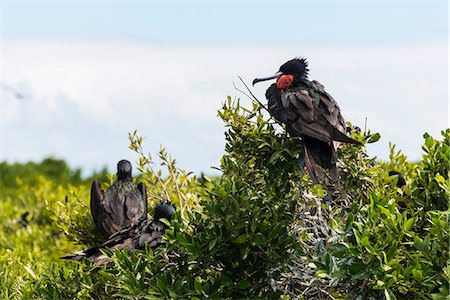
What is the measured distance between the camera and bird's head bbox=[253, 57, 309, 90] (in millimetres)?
4613

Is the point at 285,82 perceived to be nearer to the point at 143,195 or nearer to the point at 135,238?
the point at 135,238

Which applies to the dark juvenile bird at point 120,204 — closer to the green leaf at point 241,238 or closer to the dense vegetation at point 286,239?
the dense vegetation at point 286,239

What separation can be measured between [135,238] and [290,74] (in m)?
1.32

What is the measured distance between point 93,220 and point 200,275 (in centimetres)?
186

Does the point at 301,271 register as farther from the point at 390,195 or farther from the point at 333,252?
the point at 390,195

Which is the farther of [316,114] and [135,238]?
[135,238]

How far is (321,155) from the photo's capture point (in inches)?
168

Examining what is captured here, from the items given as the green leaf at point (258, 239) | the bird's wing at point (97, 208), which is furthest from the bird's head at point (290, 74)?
the bird's wing at point (97, 208)

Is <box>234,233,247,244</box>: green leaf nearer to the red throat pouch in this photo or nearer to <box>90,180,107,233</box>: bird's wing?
the red throat pouch

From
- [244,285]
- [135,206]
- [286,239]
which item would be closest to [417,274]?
[286,239]

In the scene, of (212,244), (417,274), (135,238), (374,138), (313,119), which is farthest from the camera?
(135,238)

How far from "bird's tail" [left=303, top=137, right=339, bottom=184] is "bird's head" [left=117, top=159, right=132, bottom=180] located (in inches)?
70.4

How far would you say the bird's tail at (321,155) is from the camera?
419cm

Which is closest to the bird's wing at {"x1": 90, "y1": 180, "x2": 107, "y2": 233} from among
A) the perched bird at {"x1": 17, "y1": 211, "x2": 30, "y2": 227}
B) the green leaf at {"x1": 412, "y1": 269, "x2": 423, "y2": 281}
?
the green leaf at {"x1": 412, "y1": 269, "x2": 423, "y2": 281}
